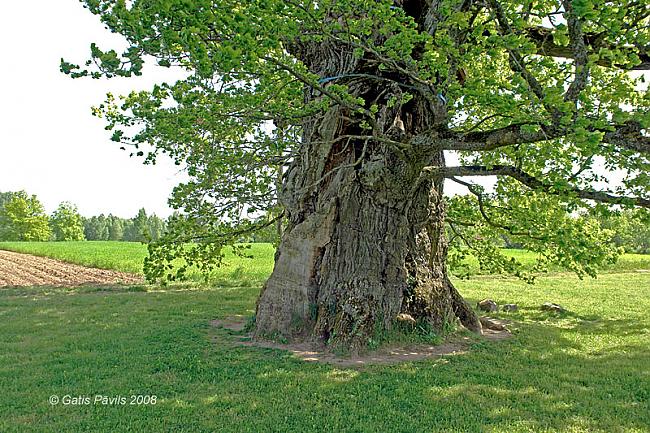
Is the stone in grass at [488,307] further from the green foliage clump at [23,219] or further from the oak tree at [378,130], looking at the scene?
the green foliage clump at [23,219]

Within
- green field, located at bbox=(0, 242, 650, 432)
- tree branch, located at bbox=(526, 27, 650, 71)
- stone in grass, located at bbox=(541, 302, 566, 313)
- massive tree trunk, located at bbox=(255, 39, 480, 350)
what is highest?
tree branch, located at bbox=(526, 27, 650, 71)

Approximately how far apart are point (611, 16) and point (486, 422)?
3.90m

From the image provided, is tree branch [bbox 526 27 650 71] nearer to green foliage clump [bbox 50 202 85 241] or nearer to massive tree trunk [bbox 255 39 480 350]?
massive tree trunk [bbox 255 39 480 350]

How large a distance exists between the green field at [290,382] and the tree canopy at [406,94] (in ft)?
5.25

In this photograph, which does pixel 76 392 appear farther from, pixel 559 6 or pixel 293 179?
pixel 559 6

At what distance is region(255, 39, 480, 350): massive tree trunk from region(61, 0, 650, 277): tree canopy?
0.59ft

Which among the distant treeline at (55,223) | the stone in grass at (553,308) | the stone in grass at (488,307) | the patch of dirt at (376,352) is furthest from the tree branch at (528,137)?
the distant treeline at (55,223)

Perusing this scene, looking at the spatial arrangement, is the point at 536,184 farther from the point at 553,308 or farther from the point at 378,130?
the point at 553,308

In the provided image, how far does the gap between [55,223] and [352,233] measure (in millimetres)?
79477

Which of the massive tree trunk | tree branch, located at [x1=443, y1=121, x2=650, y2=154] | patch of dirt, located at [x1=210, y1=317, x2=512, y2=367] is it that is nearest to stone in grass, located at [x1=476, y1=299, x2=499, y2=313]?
the massive tree trunk

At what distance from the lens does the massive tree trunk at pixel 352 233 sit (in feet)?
26.0

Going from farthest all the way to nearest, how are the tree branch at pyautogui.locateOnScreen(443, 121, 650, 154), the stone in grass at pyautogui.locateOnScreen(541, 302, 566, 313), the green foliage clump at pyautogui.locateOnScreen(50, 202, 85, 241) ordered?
the green foliage clump at pyautogui.locateOnScreen(50, 202, 85, 241), the stone in grass at pyautogui.locateOnScreen(541, 302, 566, 313), the tree branch at pyautogui.locateOnScreen(443, 121, 650, 154)

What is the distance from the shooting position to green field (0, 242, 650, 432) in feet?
15.7

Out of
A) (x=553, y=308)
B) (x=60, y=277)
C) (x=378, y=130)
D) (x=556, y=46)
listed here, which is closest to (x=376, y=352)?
(x=378, y=130)
